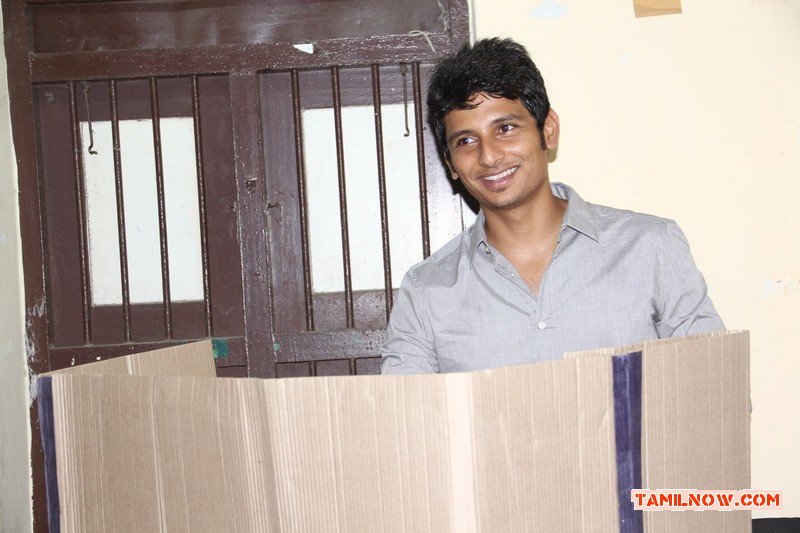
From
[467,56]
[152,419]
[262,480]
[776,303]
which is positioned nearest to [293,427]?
[262,480]

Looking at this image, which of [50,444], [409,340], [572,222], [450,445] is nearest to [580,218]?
[572,222]

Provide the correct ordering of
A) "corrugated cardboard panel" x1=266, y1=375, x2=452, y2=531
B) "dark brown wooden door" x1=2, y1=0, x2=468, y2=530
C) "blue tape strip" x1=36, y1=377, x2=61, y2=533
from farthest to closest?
"dark brown wooden door" x1=2, y1=0, x2=468, y2=530 < "blue tape strip" x1=36, y1=377, x2=61, y2=533 < "corrugated cardboard panel" x1=266, y1=375, x2=452, y2=531

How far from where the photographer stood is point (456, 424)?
588 mm

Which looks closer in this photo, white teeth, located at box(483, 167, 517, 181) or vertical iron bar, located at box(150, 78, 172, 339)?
white teeth, located at box(483, 167, 517, 181)

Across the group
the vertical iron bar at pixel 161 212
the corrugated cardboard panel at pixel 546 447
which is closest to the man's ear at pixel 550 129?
the corrugated cardboard panel at pixel 546 447

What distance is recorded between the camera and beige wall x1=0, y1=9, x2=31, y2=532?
1.81 metres

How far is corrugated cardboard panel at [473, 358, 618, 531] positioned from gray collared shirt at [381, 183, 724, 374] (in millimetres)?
546

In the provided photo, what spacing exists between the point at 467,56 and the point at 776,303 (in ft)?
3.34

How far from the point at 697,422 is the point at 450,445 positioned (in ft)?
0.82

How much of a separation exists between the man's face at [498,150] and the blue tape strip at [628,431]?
2.12ft

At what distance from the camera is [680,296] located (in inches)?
45.1

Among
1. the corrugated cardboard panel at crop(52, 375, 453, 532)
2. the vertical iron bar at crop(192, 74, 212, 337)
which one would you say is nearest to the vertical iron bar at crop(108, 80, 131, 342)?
the vertical iron bar at crop(192, 74, 212, 337)

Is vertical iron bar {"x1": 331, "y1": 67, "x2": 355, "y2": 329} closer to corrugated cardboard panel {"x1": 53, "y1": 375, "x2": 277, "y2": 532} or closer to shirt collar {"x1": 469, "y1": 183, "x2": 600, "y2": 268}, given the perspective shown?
shirt collar {"x1": 469, "y1": 183, "x2": 600, "y2": 268}

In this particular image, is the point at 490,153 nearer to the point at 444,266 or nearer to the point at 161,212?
the point at 444,266
